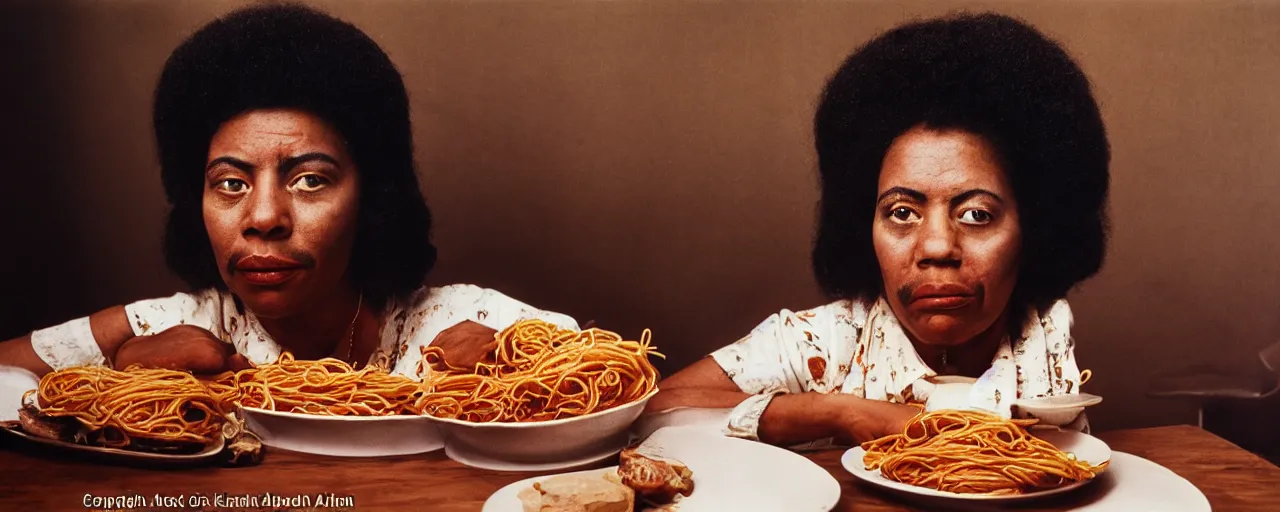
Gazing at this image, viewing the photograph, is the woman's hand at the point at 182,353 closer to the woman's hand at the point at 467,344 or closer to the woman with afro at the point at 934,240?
the woman's hand at the point at 467,344

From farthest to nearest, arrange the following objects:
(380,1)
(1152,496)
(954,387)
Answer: (380,1) < (954,387) < (1152,496)

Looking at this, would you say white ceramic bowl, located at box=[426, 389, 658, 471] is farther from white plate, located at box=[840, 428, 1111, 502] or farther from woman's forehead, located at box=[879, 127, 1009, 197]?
woman's forehead, located at box=[879, 127, 1009, 197]

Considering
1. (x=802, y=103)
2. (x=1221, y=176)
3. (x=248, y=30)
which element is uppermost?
(x=248, y=30)

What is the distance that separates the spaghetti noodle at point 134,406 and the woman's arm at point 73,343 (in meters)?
0.16

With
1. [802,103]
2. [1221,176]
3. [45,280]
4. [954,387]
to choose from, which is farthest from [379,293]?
[1221,176]

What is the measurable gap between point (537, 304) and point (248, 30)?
999 mm

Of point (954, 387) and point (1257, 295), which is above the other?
point (1257, 295)

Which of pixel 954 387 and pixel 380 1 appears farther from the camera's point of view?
pixel 380 1

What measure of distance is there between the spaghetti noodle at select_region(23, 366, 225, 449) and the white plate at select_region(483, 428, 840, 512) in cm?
80

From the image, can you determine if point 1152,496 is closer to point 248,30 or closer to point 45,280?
point 248,30

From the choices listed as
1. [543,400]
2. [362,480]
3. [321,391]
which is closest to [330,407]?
[321,391]

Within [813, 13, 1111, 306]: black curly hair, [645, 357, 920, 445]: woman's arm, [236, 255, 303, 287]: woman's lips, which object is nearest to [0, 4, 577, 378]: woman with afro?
[236, 255, 303, 287]: woman's lips

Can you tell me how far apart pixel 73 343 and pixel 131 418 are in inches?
18.9

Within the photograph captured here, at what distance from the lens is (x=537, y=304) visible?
8.66 feet
